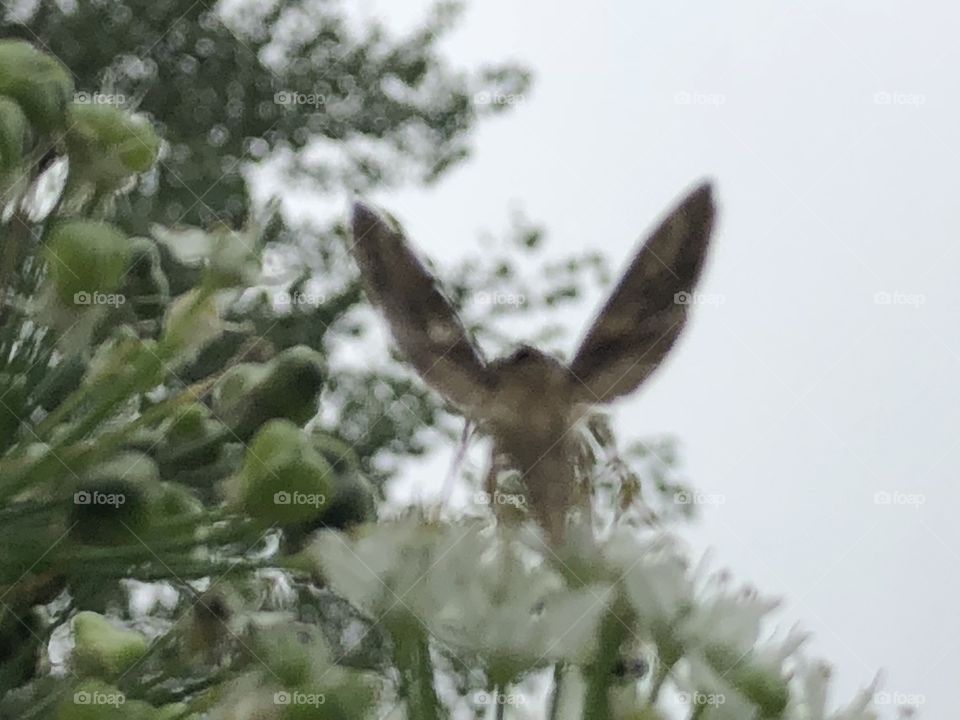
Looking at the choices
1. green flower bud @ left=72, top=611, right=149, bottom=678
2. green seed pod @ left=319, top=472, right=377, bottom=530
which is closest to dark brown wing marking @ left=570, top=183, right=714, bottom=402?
green seed pod @ left=319, top=472, right=377, bottom=530

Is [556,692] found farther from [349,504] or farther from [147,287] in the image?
[147,287]

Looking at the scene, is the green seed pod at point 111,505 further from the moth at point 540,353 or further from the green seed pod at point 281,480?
the moth at point 540,353

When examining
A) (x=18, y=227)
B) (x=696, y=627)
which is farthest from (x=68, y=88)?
(x=696, y=627)

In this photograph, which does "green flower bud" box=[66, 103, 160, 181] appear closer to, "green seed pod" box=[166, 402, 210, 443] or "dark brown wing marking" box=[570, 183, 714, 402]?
"green seed pod" box=[166, 402, 210, 443]

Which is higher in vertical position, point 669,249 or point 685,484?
point 669,249

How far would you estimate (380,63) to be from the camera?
1.76m

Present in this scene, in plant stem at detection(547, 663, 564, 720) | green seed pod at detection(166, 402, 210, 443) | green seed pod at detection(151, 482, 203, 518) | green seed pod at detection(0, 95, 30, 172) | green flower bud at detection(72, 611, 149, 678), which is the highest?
green seed pod at detection(0, 95, 30, 172)

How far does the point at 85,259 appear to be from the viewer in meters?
0.41

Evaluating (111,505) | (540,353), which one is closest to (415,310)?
(540,353)

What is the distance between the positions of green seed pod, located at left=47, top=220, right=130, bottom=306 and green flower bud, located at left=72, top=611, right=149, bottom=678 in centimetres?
12

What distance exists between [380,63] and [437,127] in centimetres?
13

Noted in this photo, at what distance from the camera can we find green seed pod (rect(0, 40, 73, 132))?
1.42 ft

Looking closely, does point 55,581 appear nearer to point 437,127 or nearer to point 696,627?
point 696,627

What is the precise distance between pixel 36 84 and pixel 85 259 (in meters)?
0.08
